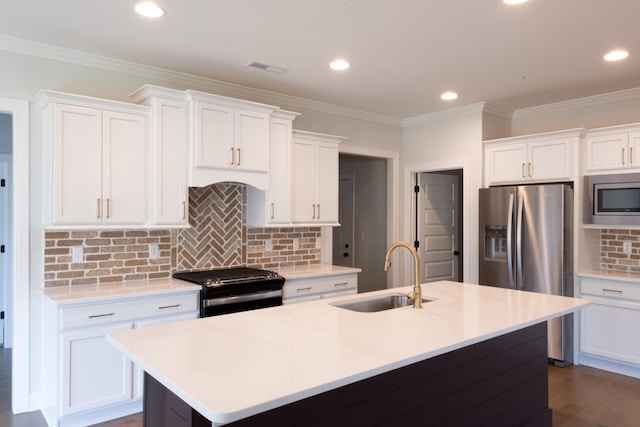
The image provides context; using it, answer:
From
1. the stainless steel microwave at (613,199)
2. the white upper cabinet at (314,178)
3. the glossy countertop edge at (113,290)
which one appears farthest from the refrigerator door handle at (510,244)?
the glossy countertop edge at (113,290)

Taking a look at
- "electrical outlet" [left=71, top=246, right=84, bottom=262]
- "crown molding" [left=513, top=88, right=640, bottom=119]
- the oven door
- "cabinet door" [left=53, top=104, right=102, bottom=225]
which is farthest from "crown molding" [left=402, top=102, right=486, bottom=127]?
"electrical outlet" [left=71, top=246, right=84, bottom=262]

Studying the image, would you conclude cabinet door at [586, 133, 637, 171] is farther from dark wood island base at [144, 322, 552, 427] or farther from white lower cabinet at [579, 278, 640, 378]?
dark wood island base at [144, 322, 552, 427]

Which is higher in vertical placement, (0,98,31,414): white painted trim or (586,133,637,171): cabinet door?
(586,133,637,171): cabinet door

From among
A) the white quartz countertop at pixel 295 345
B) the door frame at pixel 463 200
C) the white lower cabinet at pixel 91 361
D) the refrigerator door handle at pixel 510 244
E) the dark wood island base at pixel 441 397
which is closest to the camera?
the white quartz countertop at pixel 295 345

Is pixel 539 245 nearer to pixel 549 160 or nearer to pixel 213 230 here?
pixel 549 160

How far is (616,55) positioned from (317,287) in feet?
9.75

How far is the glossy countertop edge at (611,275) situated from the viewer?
12.8ft

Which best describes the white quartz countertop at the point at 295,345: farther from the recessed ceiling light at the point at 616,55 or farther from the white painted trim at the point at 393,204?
the white painted trim at the point at 393,204

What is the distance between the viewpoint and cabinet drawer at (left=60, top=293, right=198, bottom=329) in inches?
113

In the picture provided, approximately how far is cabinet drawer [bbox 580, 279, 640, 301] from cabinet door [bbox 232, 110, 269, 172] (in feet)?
10.2

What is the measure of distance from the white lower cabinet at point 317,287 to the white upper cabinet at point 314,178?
1.90 ft

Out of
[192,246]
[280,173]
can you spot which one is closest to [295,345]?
[192,246]

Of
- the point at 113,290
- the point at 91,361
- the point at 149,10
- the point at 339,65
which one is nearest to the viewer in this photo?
the point at 149,10

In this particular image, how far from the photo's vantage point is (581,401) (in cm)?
341
